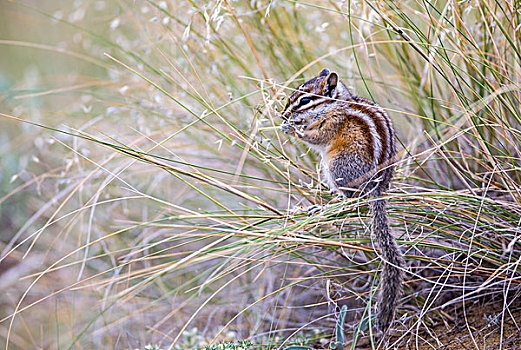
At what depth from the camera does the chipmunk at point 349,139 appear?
1.92 metres

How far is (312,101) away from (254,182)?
3.80 ft

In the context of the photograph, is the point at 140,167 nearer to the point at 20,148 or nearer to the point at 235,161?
the point at 235,161

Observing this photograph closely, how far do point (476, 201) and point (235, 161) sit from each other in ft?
5.45

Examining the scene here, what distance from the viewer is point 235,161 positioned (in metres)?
3.33

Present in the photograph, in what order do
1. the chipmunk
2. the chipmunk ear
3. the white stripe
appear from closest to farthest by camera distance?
the chipmunk < the white stripe < the chipmunk ear

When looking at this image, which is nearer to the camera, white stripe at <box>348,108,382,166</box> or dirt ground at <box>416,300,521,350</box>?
dirt ground at <box>416,300,521,350</box>

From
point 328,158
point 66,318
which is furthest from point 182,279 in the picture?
point 328,158

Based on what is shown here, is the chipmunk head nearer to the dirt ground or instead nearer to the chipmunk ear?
the chipmunk ear

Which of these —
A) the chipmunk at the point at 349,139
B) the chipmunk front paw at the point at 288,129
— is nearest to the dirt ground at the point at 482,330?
the chipmunk at the point at 349,139

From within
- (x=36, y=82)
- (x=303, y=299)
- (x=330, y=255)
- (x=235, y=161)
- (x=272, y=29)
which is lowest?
(x=303, y=299)

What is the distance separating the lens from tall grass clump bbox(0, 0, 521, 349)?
217cm

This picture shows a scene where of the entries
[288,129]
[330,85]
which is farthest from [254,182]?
[330,85]

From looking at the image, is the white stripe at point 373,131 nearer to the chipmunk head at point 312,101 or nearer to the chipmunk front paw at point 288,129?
the chipmunk head at point 312,101

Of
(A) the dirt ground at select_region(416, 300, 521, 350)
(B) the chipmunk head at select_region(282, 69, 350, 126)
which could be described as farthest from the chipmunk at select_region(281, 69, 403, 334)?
(A) the dirt ground at select_region(416, 300, 521, 350)
